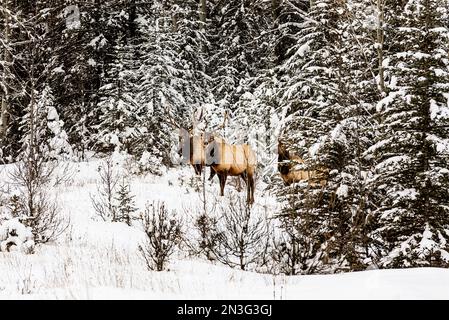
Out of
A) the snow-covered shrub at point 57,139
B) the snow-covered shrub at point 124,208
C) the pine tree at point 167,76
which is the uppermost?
the pine tree at point 167,76

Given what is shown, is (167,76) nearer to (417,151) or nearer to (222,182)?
(222,182)

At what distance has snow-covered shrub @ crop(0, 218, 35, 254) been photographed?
9195 mm

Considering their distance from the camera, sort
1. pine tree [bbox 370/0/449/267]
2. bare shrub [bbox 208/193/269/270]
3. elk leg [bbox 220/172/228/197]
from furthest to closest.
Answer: elk leg [bbox 220/172/228/197], bare shrub [bbox 208/193/269/270], pine tree [bbox 370/0/449/267]

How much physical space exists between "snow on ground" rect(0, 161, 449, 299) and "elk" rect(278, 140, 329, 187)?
2920 millimetres

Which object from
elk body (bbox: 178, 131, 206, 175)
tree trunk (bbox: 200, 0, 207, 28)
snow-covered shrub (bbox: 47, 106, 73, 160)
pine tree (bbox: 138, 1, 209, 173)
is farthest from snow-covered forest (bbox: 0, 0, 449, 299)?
tree trunk (bbox: 200, 0, 207, 28)

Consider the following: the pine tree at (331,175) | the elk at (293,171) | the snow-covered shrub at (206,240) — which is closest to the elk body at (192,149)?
the elk at (293,171)

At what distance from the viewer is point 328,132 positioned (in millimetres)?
10047

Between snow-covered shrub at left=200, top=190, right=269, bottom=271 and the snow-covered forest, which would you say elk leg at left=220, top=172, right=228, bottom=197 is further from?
snow-covered shrub at left=200, top=190, right=269, bottom=271

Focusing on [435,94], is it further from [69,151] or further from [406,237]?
[69,151]

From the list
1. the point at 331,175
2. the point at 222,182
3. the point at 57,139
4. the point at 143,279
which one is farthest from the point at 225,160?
the point at 57,139

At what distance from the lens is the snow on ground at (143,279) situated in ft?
19.1

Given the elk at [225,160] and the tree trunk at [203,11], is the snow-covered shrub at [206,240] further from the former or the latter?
the tree trunk at [203,11]

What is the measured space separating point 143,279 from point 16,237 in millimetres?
3314

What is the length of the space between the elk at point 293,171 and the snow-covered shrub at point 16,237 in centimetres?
520
